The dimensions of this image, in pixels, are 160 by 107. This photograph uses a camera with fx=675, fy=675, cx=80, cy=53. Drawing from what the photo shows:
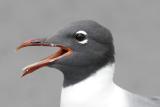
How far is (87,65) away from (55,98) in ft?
5.17

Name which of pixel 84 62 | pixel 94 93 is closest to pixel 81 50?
pixel 84 62

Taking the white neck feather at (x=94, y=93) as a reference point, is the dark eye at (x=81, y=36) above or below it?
above

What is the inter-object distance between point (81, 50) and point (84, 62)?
1.4 inches

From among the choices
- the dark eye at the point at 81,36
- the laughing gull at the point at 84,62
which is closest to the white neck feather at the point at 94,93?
the laughing gull at the point at 84,62

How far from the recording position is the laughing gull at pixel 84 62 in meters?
1.90

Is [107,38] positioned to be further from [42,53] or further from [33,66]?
[42,53]

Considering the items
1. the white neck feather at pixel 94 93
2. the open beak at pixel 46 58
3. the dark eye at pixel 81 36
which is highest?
the dark eye at pixel 81 36

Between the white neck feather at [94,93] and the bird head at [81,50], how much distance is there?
0.03 meters

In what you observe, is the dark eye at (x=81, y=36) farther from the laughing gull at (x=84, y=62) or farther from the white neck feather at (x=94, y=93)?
the white neck feather at (x=94, y=93)

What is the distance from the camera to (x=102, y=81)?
193 cm

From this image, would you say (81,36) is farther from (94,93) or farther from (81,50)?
(94,93)

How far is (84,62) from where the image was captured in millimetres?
1901

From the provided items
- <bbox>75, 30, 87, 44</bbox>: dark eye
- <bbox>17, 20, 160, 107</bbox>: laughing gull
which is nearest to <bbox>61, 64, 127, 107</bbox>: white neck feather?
<bbox>17, 20, 160, 107</bbox>: laughing gull

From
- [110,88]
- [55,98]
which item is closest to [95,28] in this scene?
[110,88]
